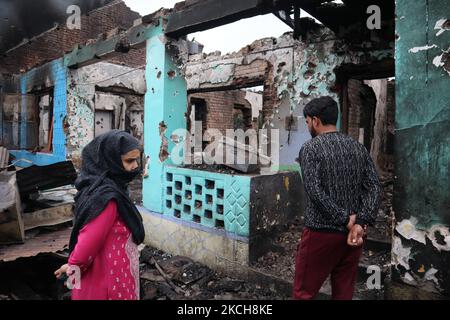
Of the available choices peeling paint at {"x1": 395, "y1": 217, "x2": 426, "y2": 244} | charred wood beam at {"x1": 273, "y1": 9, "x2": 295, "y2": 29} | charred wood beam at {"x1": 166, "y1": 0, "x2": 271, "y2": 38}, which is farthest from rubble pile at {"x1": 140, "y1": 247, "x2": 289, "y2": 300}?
charred wood beam at {"x1": 273, "y1": 9, "x2": 295, "y2": 29}

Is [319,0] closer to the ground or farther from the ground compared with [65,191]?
farther from the ground

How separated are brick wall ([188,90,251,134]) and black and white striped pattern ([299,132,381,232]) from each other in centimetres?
888

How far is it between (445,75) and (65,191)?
462cm

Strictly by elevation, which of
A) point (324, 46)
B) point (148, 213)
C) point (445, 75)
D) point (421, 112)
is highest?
point (324, 46)

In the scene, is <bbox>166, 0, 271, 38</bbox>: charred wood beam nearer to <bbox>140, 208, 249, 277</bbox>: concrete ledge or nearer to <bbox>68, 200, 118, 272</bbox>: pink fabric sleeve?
<bbox>140, 208, 249, 277</bbox>: concrete ledge

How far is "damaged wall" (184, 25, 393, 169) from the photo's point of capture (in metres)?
4.57

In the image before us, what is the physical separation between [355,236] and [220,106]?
32.3 feet

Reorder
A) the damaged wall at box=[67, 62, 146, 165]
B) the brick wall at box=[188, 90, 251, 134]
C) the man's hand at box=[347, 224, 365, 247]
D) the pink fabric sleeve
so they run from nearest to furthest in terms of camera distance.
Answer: the pink fabric sleeve → the man's hand at box=[347, 224, 365, 247] → the damaged wall at box=[67, 62, 146, 165] → the brick wall at box=[188, 90, 251, 134]

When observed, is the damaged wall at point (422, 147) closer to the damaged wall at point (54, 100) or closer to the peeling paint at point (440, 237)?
the peeling paint at point (440, 237)

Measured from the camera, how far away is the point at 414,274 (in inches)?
86.4

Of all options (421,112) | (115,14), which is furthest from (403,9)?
(115,14)

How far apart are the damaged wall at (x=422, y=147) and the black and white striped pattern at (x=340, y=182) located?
46cm

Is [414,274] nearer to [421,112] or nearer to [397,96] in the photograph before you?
[421,112]

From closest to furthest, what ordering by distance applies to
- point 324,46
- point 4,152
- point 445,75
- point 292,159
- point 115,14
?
point 445,75, point 324,46, point 292,159, point 4,152, point 115,14
